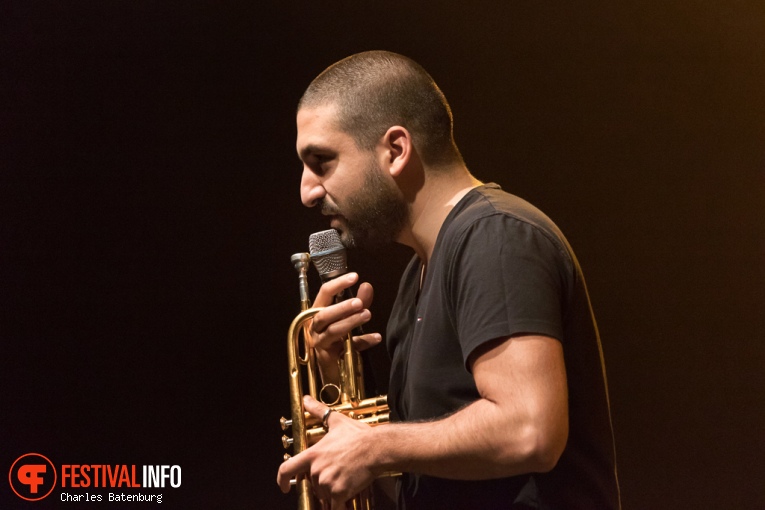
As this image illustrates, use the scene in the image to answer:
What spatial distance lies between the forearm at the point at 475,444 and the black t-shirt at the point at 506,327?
10cm

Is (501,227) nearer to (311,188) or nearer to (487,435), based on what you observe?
(487,435)

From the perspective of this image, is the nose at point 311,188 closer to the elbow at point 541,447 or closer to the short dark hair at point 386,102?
the short dark hair at point 386,102

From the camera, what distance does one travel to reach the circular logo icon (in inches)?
93.2

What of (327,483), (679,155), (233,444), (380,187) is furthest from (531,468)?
(679,155)

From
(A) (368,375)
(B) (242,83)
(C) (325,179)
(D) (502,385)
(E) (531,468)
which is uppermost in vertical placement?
(B) (242,83)

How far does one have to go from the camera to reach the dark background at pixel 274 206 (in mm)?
2395

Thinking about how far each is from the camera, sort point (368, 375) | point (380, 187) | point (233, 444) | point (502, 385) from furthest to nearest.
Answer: point (233, 444) → point (368, 375) → point (380, 187) → point (502, 385)

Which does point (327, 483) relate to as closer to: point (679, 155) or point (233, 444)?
point (233, 444)

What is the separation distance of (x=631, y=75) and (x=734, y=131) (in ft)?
1.23

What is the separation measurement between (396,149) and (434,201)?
124mm

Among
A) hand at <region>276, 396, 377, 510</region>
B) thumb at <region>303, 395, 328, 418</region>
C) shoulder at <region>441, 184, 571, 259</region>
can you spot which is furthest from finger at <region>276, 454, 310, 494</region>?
shoulder at <region>441, 184, 571, 259</region>

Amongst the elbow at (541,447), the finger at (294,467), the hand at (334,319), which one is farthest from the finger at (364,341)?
the elbow at (541,447)

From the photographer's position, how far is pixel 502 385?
3.61ft

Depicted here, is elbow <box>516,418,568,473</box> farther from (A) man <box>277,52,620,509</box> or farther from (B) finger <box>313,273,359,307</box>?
(B) finger <box>313,273,359,307</box>
